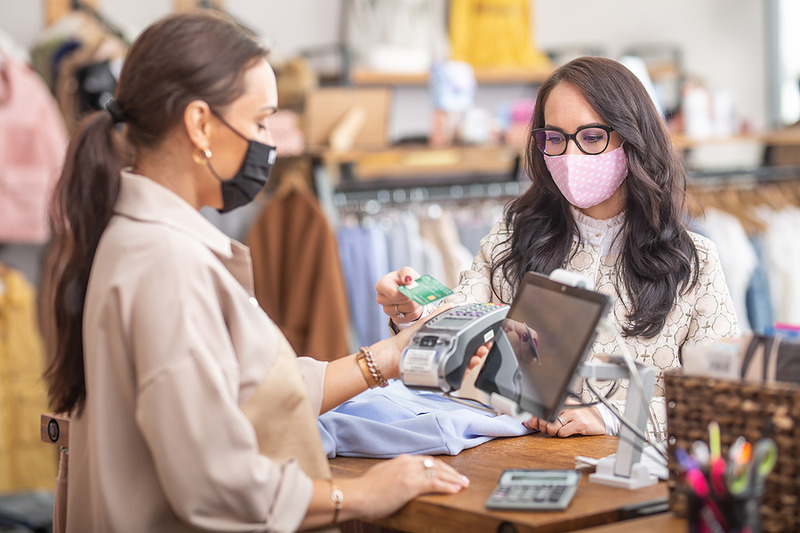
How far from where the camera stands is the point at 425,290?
6.24 feet

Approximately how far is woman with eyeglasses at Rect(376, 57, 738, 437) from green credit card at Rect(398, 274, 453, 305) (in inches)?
1.5

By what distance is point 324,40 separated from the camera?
4.75m

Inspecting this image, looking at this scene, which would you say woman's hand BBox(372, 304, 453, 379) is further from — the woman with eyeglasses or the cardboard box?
the cardboard box

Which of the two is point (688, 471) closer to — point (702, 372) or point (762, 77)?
point (702, 372)

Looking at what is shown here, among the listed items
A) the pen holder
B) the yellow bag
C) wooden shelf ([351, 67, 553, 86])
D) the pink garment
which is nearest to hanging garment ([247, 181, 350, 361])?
wooden shelf ([351, 67, 553, 86])

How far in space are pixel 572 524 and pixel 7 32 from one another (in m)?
3.73

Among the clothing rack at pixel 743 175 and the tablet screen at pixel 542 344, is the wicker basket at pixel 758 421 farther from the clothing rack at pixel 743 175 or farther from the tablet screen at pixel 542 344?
the clothing rack at pixel 743 175

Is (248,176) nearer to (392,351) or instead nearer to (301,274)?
(392,351)

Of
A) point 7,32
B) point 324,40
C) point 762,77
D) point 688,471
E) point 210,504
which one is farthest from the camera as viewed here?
point 762,77

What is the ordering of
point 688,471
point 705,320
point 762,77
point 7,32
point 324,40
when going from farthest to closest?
point 762,77 < point 324,40 < point 7,32 < point 705,320 < point 688,471

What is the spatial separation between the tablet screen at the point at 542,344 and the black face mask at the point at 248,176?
0.53 m

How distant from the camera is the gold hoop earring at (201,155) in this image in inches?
62.1

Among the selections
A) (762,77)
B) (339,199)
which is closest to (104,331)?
(339,199)

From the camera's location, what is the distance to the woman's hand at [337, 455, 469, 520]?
154 cm
